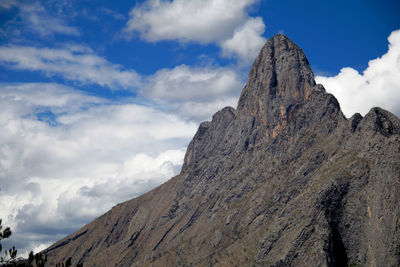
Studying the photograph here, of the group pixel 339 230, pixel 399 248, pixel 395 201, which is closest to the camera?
pixel 399 248

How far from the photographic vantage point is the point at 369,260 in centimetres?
18512

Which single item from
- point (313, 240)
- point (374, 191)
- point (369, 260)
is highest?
point (374, 191)

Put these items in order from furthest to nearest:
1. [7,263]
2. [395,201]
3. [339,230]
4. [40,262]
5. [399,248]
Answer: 1. [339,230]
2. [395,201]
3. [399,248]
4. [40,262]
5. [7,263]

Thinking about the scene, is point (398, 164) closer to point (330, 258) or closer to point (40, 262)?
point (330, 258)

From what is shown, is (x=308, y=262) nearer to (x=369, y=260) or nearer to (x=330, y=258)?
(x=330, y=258)

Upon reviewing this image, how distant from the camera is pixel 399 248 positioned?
176 metres

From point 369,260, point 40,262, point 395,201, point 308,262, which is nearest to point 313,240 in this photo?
point 308,262

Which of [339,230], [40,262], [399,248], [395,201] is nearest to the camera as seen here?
[40,262]

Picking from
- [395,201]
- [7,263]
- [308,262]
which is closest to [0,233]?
[7,263]

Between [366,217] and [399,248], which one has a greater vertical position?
[366,217]

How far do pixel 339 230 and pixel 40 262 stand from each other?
170039mm

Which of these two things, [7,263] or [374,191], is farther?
[374,191]

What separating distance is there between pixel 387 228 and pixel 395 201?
12.2 meters

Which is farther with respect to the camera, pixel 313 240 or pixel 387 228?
pixel 313 240
